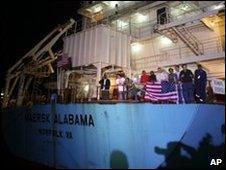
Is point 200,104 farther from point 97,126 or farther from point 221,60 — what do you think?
point 97,126

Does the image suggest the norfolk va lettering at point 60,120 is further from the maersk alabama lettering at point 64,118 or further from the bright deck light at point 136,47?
the bright deck light at point 136,47

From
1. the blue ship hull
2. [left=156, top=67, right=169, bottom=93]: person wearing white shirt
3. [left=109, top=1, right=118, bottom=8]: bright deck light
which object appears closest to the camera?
the blue ship hull

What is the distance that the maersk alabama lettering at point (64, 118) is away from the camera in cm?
1164

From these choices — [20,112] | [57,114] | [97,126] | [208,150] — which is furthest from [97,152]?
[20,112]

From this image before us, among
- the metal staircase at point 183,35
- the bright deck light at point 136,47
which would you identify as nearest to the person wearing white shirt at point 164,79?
the metal staircase at point 183,35

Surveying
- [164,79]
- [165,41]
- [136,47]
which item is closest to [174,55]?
[165,41]

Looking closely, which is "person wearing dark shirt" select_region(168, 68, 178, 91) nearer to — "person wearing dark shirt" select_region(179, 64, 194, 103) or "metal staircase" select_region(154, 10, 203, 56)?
"person wearing dark shirt" select_region(179, 64, 194, 103)

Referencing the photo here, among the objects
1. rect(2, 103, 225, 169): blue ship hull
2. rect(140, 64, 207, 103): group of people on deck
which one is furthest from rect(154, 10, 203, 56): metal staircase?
rect(2, 103, 225, 169): blue ship hull

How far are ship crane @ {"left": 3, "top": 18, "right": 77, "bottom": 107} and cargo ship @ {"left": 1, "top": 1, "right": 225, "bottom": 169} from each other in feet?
0.24

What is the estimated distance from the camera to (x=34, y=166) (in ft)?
47.2

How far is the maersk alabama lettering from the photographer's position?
11636 millimetres

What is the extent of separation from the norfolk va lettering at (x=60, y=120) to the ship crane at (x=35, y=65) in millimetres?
3934

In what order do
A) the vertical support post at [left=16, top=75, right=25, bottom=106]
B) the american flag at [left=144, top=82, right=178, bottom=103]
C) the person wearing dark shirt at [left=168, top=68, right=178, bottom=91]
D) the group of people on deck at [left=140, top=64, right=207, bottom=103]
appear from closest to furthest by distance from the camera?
the group of people on deck at [left=140, top=64, right=207, bottom=103] < the american flag at [left=144, top=82, right=178, bottom=103] < the person wearing dark shirt at [left=168, top=68, right=178, bottom=91] < the vertical support post at [left=16, top=75, right=25, bottom=106]

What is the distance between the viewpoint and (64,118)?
12820mm
